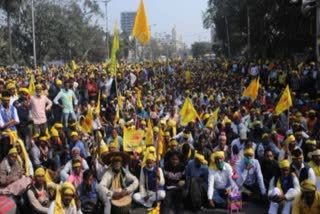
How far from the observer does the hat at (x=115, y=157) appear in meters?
8.42

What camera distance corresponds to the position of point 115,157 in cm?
841

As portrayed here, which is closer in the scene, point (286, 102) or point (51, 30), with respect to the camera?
point (286, 102)

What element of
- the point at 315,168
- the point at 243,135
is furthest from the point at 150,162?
the point at 243,135

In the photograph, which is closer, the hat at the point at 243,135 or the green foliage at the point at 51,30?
the hat at the point at 243,135

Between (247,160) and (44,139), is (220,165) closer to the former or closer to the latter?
(247,160)

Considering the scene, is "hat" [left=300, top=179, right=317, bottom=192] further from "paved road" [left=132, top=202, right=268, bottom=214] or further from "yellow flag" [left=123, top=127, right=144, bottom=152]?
"yellow flag" [left=123, top=127, right=144, bottom=152]

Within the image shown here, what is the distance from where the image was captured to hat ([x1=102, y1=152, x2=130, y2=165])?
842 centimetres

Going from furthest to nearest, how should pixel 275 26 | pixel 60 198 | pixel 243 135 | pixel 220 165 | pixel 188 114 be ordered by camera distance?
1. pixel 275 26
2. pixel 188 114
3. pixel 243 135
4. pixel 220 165
5. pixel 60 198

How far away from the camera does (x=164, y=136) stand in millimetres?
11547

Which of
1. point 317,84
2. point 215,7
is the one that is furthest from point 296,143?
point 215,7

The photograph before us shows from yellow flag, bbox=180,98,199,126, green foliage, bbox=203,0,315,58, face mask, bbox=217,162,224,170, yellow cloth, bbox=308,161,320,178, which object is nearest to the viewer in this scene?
yellow cloth, bbox=308,161,320,178

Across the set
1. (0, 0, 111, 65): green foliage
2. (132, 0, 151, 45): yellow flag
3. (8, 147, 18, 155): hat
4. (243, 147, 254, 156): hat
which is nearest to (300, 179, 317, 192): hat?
(243, 147, 254, 156): hat

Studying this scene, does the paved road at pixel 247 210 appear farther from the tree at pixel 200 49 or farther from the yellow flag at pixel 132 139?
the tree at pixel 200 49

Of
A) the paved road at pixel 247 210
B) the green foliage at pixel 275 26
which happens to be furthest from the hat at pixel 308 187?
the green foliage at pixel 275 26
